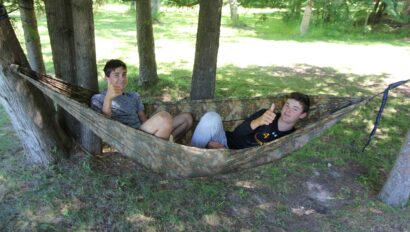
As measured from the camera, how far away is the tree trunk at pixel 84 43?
7.92ft

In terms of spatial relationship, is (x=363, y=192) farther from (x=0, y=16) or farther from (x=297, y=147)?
(x=0, y=16)

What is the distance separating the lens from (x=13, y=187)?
243 centimetres

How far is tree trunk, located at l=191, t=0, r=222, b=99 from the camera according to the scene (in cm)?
321

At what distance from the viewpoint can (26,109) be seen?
7.68 feet

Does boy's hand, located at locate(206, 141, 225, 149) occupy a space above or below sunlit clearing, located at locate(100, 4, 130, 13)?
above

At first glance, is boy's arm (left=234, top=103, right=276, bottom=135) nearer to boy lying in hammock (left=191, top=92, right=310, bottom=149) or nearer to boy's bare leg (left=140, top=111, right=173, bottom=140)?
boy lying in hammock (left=191, top=92, right=310, bottom=149)

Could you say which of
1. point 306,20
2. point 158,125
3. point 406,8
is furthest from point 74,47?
point 406,8

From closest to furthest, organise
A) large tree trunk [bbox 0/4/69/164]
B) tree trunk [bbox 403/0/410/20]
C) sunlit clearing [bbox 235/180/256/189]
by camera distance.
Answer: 1. large tree trunk [bbox 0/4/69/164]
2. sunlit clearing [bbox 235/180/256/189]
3. tree trunk [bbox 403/0/410/20]

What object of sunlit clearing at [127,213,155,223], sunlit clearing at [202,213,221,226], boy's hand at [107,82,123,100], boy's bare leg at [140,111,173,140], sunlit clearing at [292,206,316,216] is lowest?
sunlit clearing at [292,206,316,216]

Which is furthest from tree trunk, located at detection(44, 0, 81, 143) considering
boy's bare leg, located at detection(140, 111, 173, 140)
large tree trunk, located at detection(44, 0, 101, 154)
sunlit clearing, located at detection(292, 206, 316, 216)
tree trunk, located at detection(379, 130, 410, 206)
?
tree trunk, located at detection(379, 130, 410, 206)

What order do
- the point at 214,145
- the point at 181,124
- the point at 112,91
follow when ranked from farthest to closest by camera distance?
the point at 181,124 < the point at 214,145 < the point at 112,91

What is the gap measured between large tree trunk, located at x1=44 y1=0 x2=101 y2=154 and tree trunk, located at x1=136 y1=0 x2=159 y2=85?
1901 mm

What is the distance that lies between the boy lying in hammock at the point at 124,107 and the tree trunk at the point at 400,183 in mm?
1541

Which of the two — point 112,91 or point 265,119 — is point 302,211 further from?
point 112,91
